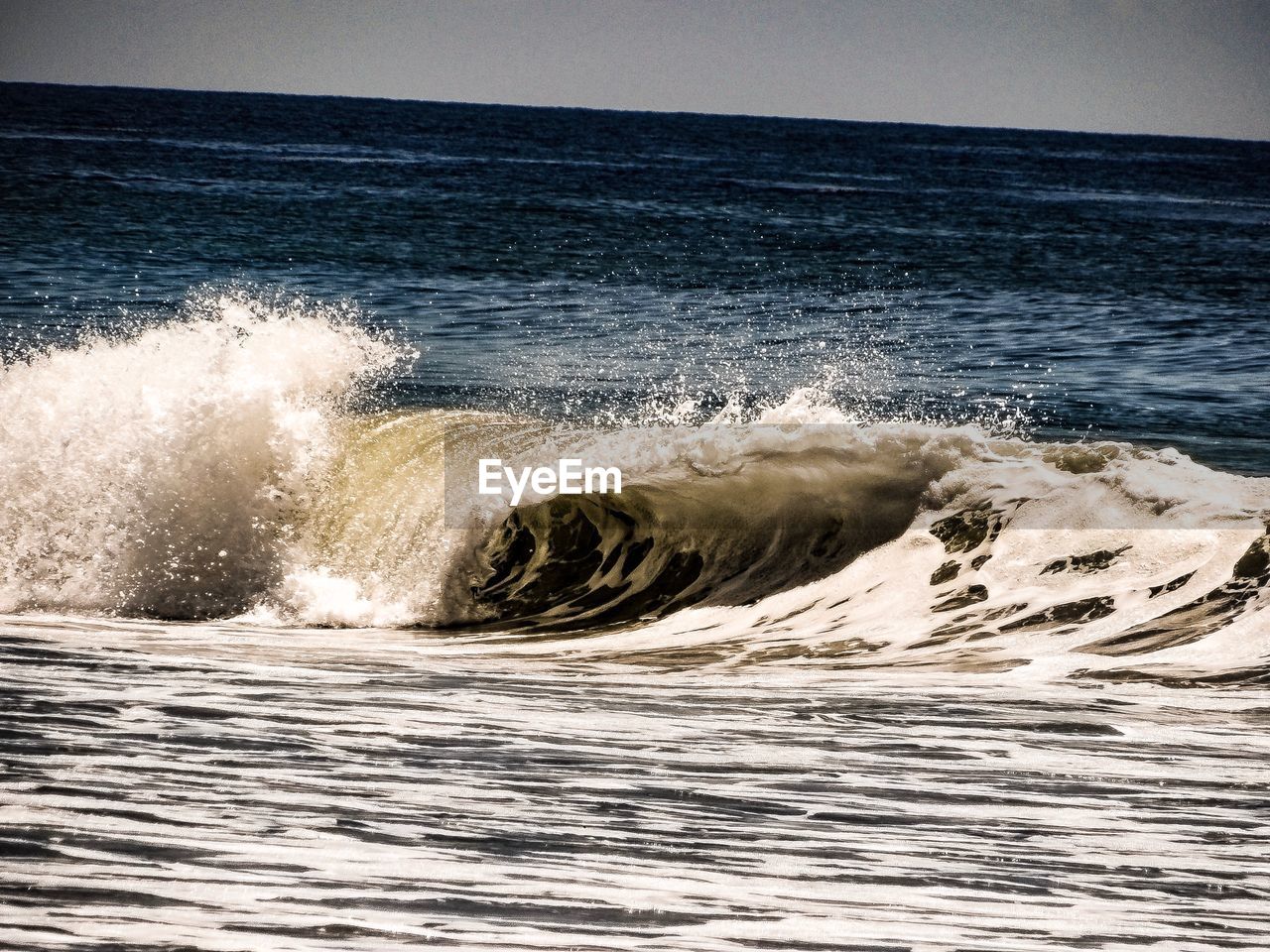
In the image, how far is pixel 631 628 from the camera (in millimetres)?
5582

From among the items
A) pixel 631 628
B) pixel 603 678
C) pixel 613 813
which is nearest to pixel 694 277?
pixel 631 628

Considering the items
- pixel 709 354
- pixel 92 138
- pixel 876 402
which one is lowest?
pixel 876 402

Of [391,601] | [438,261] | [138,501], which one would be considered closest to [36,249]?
[438,261]

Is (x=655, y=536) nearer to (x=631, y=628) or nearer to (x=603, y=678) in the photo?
(x=631, y=628)

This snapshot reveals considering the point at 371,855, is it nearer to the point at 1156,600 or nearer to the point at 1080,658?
the point at 1080,658

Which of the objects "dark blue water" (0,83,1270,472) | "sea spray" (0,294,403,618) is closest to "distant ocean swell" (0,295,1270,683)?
"sea spray" (0,294,403,618)

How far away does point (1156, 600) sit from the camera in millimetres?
5082

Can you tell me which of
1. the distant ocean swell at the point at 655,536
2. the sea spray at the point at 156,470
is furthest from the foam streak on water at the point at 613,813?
the sea spray at the point at 156,470

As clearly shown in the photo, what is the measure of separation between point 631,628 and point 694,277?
12.5m

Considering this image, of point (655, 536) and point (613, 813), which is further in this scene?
point (655, 536)

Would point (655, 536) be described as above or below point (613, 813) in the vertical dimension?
above

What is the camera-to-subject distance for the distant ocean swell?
511cm

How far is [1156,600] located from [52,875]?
14.0 feet

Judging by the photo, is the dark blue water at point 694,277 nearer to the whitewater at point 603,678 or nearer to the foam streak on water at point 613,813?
the whitewater at point 603,678
